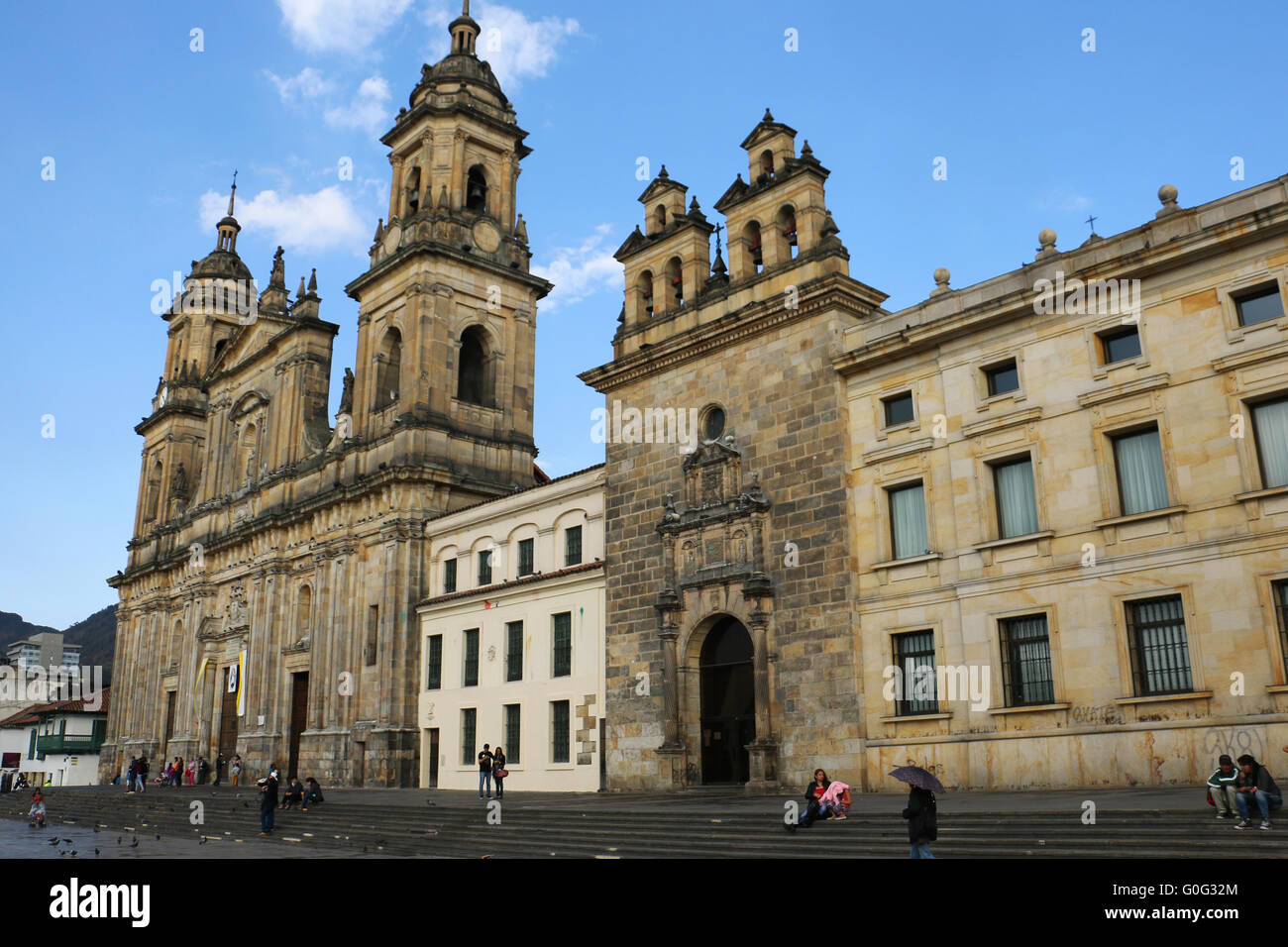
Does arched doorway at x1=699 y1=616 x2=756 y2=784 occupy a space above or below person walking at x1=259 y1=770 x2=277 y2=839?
above

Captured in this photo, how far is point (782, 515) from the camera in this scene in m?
27.0

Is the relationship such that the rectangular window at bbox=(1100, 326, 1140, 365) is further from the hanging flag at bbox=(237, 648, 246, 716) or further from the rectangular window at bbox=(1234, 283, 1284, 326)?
the hanging flag at bbox=(237, 648, 246, 716)

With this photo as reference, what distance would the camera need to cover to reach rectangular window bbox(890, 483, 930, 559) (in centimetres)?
2480

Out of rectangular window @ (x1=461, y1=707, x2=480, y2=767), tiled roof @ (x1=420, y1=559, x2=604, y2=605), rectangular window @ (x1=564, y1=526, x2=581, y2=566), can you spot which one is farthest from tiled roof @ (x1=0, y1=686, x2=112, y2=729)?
rectangular window @ (x1=564, y1=526, x2=581, y2=566)

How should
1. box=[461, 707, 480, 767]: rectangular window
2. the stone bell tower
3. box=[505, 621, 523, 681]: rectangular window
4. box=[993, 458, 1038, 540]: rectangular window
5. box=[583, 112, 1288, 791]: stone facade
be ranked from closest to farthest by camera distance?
box=[583, 112, 1288, 791]: stone facade < box=[993, 458, 1038, 540]: rectangular window < box=[505, 621, 523, 681]: rectangular window < box=[461, 707, 480, 767]: rectangular window < the stone bell tower

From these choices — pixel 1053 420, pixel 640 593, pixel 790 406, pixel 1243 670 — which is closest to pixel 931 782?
pixel 1243 670

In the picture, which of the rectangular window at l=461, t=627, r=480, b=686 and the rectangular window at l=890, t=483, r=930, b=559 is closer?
the rectangular window at l=890, t=483, r=930, b=559

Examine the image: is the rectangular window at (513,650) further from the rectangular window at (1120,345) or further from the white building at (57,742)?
the white building at (57,742)

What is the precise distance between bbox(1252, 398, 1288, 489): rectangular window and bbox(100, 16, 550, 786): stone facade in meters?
30.3

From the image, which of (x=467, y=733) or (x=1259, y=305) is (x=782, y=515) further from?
(x=467, y=733)

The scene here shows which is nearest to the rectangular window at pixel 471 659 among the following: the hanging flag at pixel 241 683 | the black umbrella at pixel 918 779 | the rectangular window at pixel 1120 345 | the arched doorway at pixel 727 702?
the arched doorway at pixel 727 702

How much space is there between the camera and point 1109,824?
49.3 ft

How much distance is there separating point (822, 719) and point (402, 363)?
27067mm
